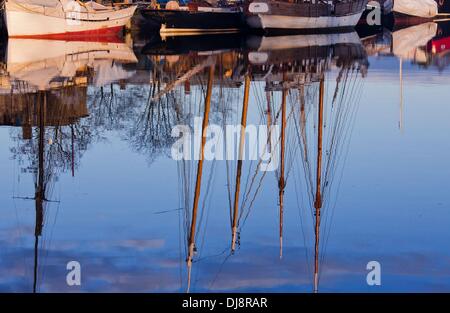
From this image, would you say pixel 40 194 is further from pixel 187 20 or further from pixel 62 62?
pixel 187 20

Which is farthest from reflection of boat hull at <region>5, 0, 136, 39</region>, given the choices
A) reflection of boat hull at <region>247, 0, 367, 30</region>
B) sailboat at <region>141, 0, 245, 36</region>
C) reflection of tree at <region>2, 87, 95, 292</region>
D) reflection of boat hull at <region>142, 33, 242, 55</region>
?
reflection of tree at <region>2, 87, 95, 292</region>

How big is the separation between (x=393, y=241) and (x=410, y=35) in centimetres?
6141

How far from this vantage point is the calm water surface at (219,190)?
1167 cm

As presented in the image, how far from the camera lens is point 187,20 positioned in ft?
213

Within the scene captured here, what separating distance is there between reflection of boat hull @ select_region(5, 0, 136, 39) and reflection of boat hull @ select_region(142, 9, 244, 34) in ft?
9.81

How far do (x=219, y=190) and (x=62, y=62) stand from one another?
24140 millimetres

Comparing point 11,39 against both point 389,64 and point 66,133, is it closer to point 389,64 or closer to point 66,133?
point 389,64

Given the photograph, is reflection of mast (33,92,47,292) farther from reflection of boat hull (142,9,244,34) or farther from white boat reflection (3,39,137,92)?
reflection of boat hull (142,9,244,34)

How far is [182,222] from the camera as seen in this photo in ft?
45.7

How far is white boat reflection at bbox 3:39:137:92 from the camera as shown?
31797 millimetres

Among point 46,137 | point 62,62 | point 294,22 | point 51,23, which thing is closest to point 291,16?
point 294,22

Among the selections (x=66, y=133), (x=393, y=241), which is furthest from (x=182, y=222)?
(x=66, y=133)
